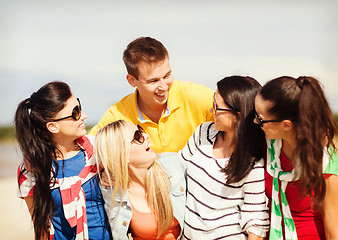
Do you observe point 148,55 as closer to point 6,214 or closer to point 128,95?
point 128,95

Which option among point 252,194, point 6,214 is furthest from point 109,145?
point 6,214

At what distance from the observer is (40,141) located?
3586 mm

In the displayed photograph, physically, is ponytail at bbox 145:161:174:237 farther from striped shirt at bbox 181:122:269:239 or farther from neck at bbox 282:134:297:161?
neck at bbox 282:134:297:161

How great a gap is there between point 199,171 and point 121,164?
0.70 metres

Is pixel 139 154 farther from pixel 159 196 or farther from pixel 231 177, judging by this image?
pixel 231 177

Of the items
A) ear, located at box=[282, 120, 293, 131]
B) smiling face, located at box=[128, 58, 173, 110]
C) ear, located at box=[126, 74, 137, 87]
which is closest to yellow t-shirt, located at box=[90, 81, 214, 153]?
smiling face, located at box=[128, 58, 173, 110]

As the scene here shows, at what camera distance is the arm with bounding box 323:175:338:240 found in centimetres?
288

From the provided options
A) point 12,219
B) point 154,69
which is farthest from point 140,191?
point 12,219

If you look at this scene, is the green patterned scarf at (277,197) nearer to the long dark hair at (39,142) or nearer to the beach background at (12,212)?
the long dark hair at (39,142)

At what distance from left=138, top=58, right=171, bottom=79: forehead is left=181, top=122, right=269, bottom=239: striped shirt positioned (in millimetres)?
1117

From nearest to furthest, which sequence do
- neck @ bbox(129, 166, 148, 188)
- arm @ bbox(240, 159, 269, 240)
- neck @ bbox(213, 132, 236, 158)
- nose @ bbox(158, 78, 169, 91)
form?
arm @ bbox(240, 159, 269, 240) < neck @ bbox(213, 132, 236, 158) < neck @ bbox(129, 166, 148, 188) < nose @ bbox(158, 78, 169, 91)

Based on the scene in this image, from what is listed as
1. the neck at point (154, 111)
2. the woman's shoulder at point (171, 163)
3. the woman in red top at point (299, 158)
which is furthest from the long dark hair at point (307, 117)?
the neck at point (154, 111)

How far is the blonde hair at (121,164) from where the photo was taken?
3.39m

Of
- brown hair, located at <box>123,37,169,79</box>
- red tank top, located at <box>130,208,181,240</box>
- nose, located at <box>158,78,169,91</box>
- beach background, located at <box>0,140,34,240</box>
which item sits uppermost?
brown hair, located at <box>123,37,169,79</box>
